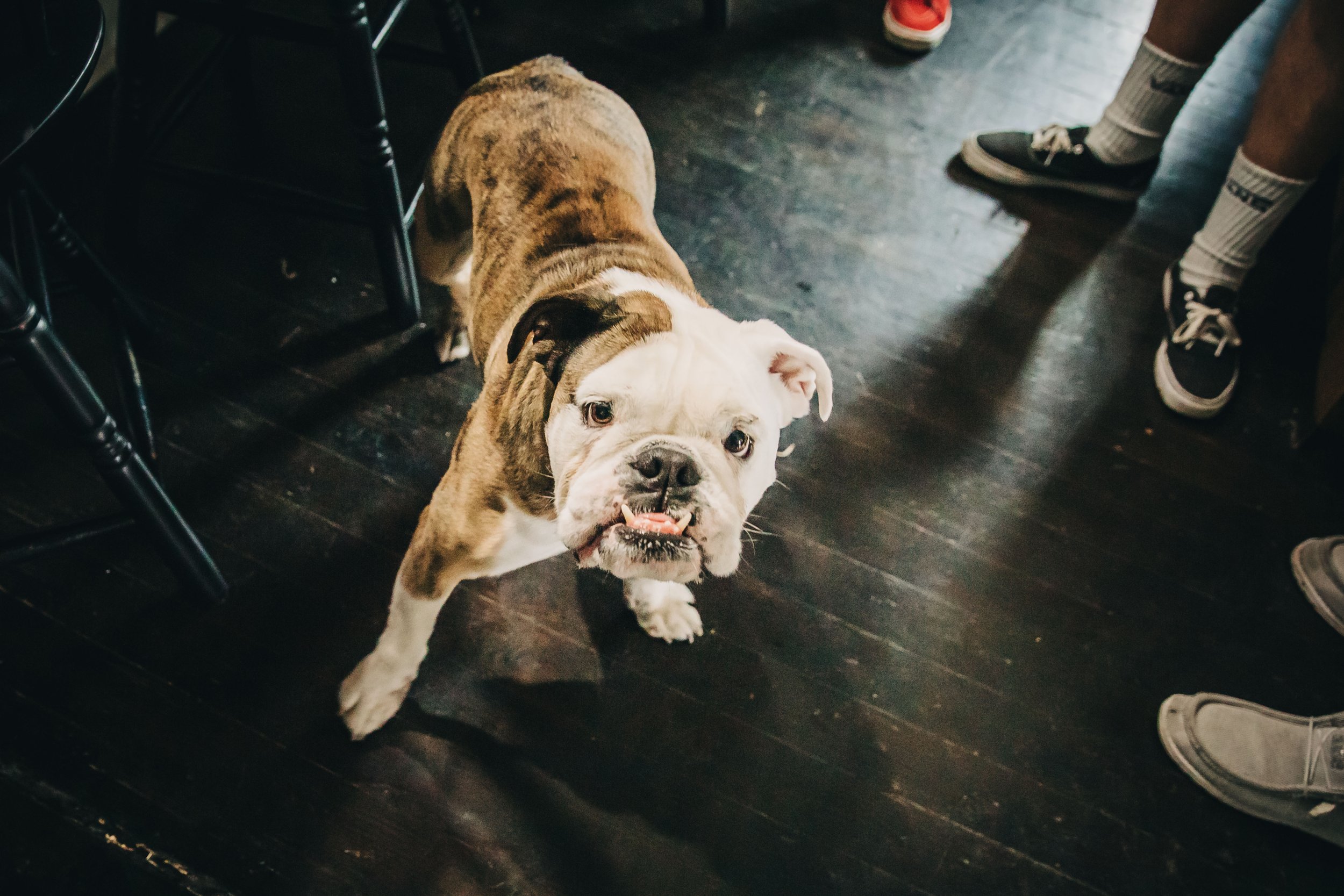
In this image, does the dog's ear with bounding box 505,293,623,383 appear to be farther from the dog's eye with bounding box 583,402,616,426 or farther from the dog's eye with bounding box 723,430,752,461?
the dog's eye with bounding box 723,430,752,461

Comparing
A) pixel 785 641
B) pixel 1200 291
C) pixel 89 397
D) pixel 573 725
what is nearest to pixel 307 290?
pixel 89 397

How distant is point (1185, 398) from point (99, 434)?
2889 mm

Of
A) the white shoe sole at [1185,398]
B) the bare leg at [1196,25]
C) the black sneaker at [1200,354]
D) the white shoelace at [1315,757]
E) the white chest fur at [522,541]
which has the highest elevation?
the bare leg at [1196,25]

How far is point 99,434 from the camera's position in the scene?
1.60m

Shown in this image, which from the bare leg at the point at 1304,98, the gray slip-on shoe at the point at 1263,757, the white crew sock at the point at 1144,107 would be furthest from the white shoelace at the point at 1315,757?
the white crew sock at the point at 1144,107

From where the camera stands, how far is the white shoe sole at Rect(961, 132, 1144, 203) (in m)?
3.10

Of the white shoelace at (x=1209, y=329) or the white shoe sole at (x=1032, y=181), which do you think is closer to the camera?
the white shoelace at (x=1209, y=329)

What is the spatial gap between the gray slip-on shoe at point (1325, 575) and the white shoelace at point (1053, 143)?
157 centimetres

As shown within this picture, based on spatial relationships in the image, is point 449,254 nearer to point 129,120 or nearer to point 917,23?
point 129,120

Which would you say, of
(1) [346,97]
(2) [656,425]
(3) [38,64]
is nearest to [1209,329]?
(2) [656,425]

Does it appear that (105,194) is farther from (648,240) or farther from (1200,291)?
(1200,291)

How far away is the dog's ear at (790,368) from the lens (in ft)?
4.80

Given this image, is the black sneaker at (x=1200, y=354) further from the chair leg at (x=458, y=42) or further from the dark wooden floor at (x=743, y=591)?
the chair leg at (x=458, y=42)

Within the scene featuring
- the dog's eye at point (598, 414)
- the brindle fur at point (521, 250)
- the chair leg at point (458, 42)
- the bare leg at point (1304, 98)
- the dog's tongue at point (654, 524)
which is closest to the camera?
the dog's tongue at point (654, 524)
